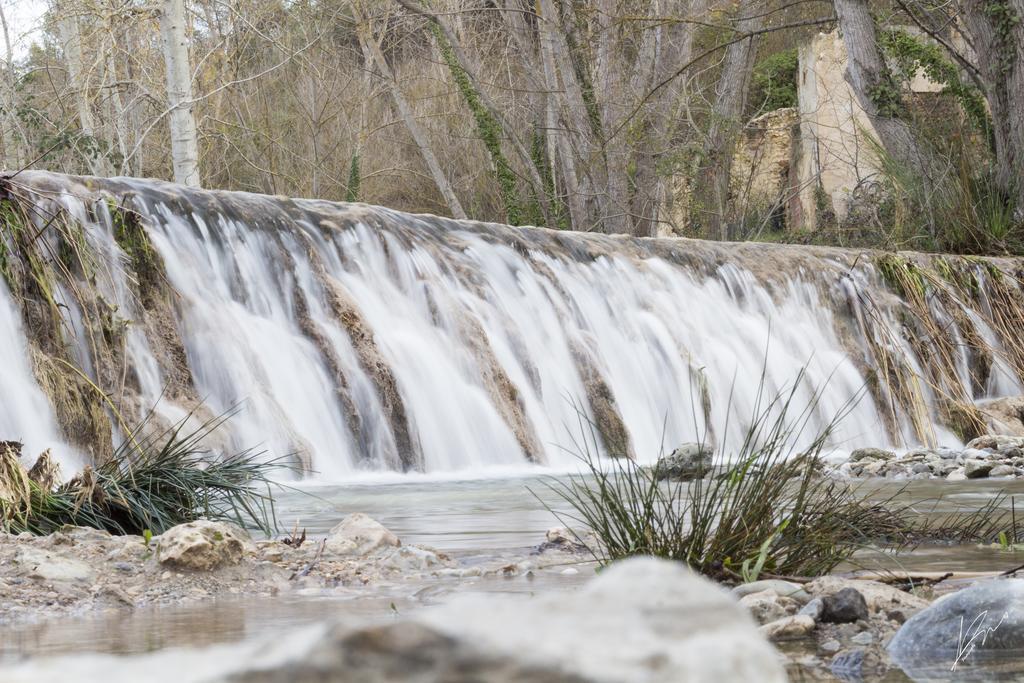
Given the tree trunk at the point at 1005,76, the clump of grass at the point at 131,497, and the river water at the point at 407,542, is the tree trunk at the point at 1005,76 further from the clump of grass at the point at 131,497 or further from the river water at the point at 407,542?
the clump of grass at the point at 131,497

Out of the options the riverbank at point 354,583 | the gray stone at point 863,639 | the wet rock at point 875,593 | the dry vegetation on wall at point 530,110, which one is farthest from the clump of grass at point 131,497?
the dry vegetation on wall at point 530,110

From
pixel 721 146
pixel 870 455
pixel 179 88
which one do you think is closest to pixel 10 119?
pixel 179 88

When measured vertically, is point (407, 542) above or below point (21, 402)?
below

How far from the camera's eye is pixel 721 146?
20.2 meters

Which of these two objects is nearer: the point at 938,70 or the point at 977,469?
the point at 977,469

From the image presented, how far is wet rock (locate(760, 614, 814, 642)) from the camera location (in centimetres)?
273

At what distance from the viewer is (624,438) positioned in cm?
909

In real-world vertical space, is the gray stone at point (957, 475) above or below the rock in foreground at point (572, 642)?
below

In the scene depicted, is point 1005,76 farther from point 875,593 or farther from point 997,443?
point 875,593

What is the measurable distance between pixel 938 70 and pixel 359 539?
16097 mm

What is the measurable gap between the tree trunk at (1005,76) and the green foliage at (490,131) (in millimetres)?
6153

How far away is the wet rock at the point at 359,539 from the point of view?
4062mm

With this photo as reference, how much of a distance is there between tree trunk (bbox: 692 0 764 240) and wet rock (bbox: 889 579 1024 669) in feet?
55.4

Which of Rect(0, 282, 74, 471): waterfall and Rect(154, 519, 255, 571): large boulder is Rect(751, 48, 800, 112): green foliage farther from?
Rect(154, 519, 255, 571): large boulder
